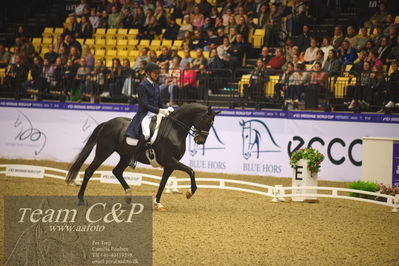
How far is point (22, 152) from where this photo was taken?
21000mm

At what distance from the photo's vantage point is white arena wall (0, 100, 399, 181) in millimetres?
16688

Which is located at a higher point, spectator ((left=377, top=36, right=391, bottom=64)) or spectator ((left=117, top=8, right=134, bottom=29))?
spectator ((left=117, top=8, right=134, bottom=29))

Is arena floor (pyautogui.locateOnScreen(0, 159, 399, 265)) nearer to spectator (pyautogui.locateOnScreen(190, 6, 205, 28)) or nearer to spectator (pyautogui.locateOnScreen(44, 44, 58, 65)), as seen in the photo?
spectator (pyautogui.locateOnScreen(44, 44, 58, 65))

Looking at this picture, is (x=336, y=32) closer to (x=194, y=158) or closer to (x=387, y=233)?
(x=194, y=158)

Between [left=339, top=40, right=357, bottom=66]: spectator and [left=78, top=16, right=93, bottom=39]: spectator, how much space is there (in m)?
9.86

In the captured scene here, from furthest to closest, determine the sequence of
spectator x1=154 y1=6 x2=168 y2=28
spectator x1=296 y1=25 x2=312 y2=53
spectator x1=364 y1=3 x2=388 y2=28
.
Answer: spectator x1=154 y1=6 x2=168 y2=28 < spectator x1=296 y1=25 x2=312 y2=53 < spectator x1=364 y1=3 x2=388 y2=28

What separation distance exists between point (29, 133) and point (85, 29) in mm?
5225

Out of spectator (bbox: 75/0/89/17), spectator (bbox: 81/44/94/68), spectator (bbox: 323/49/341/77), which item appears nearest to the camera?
spectator (bbox: 323/49/341/77)

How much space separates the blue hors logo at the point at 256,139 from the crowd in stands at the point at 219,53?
2.61ft

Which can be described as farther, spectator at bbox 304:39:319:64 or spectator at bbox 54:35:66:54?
spectator at bbox 54:35:66:54

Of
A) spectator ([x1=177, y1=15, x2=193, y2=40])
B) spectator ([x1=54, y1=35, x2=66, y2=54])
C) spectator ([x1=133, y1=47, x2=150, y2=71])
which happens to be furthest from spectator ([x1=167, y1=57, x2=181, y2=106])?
spectator ([x1=54, y1=35, x2=66, y2=54])

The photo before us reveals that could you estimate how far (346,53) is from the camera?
18.4 metres

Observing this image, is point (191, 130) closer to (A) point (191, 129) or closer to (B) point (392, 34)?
(A) point (191, 129)

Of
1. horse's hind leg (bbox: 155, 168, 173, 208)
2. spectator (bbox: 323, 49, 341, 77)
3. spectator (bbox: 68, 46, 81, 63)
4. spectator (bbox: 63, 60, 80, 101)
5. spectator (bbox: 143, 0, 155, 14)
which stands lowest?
horse's hind leg (bbox: 155, 168, 173, 208)
